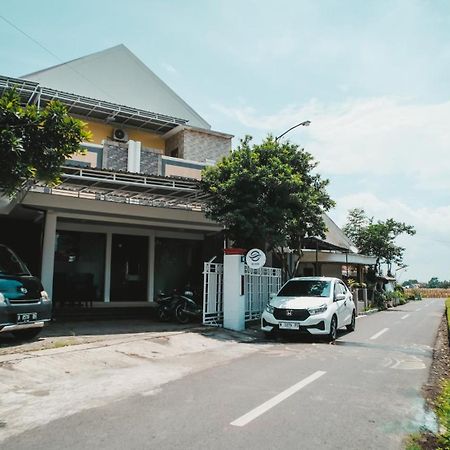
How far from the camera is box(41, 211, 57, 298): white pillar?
1256 centimetres

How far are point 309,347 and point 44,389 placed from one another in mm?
6134

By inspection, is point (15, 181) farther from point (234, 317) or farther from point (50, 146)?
point (234, 317)

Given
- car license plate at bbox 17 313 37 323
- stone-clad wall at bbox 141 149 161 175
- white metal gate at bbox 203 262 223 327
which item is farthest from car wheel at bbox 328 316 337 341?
stone-clad wall at bbox 141 149 161 175

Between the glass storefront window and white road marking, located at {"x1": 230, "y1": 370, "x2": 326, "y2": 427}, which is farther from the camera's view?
the glass storefront window

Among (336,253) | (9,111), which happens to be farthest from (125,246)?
(336,253)

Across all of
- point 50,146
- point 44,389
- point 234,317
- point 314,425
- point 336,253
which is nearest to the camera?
point 314,425

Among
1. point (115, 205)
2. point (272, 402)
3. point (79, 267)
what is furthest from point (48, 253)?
point (272, 402)

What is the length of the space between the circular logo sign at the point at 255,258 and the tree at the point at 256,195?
52cm

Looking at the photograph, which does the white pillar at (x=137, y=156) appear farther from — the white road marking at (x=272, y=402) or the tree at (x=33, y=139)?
the white road marking at (x=272, y=402)

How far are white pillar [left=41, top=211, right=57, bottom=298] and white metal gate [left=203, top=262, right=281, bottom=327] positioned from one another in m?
4.42

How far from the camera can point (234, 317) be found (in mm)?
12836

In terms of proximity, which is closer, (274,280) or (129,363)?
(129,363)

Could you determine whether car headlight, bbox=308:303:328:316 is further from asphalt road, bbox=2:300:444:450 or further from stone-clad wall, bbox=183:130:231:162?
stone-clad wall, bbox=183:130:231:162

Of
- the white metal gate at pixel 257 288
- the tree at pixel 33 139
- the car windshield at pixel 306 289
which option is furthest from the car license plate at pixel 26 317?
the white metal gate at pixel 257 288
